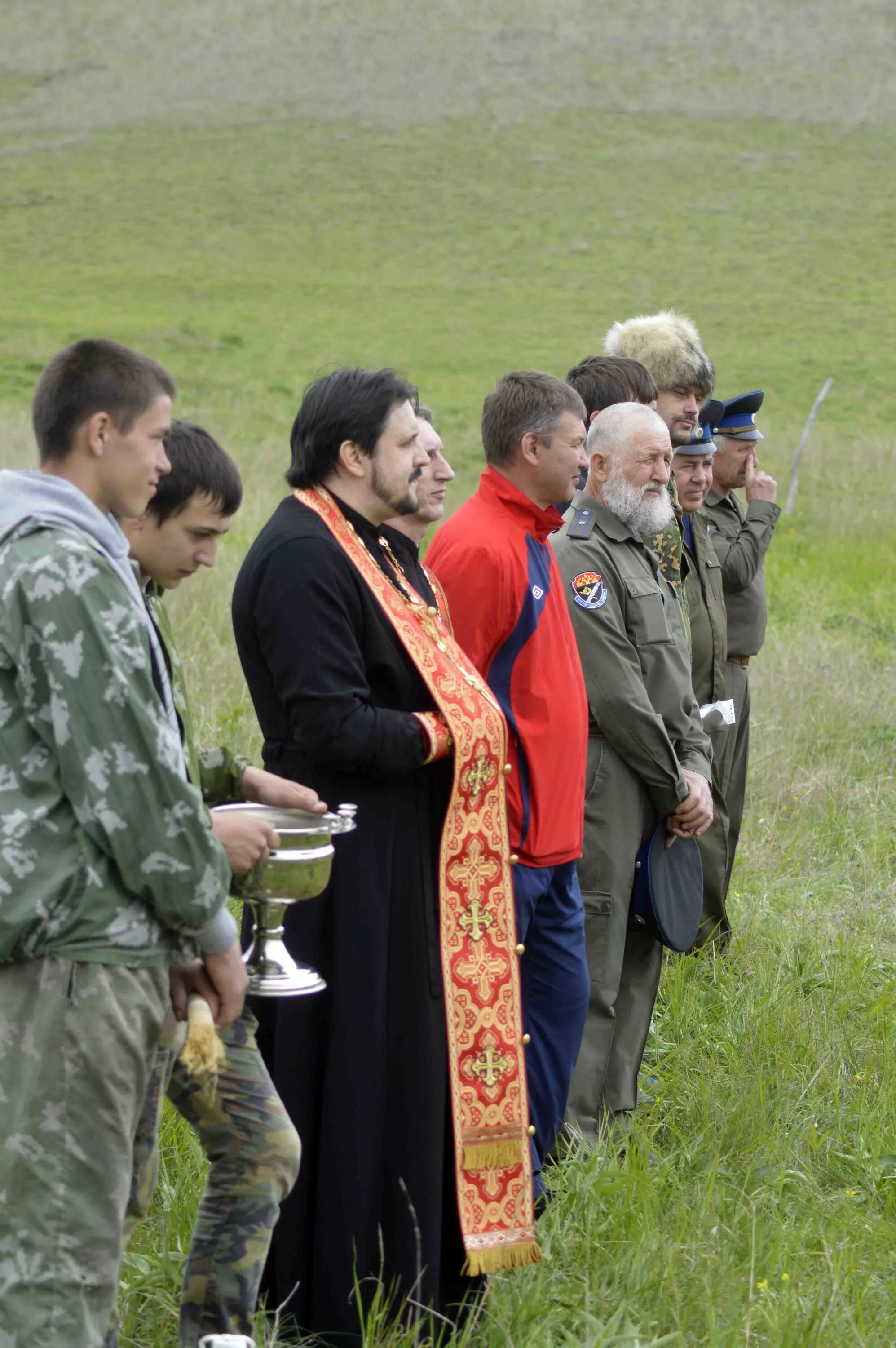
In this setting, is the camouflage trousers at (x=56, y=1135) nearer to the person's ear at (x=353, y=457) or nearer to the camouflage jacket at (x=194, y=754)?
the camouflage jacket at (x=194, y=754)

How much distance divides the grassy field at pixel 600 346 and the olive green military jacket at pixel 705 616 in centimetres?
91

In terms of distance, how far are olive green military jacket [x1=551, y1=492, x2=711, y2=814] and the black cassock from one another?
3.69 ft

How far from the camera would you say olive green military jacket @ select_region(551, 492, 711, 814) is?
4230mm

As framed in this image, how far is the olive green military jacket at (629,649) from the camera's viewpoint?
423cm

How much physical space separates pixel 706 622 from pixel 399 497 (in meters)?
2.33

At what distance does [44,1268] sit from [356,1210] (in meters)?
0.95

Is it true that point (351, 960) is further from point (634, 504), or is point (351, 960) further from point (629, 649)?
point (634, 504)

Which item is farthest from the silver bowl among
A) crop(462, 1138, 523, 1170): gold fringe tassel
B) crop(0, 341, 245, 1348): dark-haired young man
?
crop(462, 1138, 523, 1170): gold fringe tassel

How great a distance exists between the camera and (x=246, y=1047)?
2.74 metres

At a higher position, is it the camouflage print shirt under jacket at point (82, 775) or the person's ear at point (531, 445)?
the person's ear at point (531, 445)

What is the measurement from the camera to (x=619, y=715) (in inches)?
166

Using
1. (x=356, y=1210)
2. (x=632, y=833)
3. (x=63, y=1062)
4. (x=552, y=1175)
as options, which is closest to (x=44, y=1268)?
(x=63, y=1062)

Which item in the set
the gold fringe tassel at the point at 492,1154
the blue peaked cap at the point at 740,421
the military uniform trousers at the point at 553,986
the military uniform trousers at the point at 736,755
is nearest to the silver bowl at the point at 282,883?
the gold fringe tassel at the point at 492,1154

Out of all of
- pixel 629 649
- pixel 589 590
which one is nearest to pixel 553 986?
pixel 629 649
